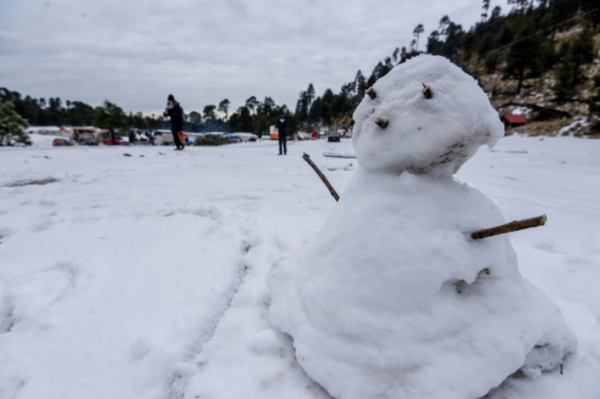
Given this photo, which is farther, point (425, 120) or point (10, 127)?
point (10, 127)

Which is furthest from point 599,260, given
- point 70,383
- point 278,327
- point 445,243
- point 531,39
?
point 531,39

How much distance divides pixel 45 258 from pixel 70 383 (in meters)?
1.30

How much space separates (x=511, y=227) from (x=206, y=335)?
4.63ft

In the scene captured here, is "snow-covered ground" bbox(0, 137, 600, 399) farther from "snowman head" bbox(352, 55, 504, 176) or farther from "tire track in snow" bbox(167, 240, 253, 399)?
"snowman head" bbox(352, 55, 504, 176)

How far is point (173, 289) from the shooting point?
176cm

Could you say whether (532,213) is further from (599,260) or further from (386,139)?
(386,139)

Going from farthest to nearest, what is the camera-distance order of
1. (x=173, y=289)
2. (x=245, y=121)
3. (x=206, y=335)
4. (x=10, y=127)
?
(x=245, y=121), (x=10, y=127), (x=173, y=289), (x=206, y=335)

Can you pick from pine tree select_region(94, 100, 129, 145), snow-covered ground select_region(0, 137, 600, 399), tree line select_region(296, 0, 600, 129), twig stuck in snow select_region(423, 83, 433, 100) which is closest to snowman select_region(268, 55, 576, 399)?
twig stuck in snow select_region(423, 83, 433, 100)

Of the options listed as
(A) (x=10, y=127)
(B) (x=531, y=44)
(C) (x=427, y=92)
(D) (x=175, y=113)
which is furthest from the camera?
(B) (x=531, y=44)

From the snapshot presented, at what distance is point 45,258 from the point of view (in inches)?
80.3

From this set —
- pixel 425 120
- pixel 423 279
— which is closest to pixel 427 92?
pixel 425 120

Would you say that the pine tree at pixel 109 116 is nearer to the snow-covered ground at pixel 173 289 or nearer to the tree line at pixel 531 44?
the tree line at pixel 531 44

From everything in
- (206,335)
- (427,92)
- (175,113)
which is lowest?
(206,335)

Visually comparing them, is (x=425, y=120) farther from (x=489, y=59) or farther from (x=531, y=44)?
(x=489, y=59)
